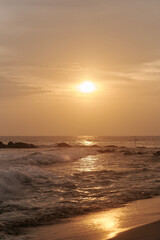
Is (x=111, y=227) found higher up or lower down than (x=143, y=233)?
lower down

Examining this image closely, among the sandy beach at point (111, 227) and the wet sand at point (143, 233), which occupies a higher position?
the wet sand at point (143, 233)

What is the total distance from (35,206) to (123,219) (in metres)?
2.79

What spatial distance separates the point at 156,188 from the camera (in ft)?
37.1

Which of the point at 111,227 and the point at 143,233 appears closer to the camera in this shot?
the point at 143,233

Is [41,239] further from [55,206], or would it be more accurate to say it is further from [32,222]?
[55,206]

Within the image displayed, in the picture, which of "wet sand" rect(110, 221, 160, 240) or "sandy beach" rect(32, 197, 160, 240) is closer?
"wet sand" rect(110, 221, 160, 240)

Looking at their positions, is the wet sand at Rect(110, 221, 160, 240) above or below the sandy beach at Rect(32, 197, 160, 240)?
above

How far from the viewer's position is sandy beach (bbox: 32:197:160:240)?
17.6 feet

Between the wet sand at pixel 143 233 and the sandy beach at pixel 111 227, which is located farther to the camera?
the sandy beach at pixel 111 227

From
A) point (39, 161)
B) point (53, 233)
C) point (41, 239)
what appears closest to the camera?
point (41, 239)

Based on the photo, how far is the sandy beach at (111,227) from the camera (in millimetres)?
5355

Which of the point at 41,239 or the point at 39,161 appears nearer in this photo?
the point at 41,239

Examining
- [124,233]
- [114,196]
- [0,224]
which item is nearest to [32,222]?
[0,224]

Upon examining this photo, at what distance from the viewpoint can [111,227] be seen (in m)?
6.04
